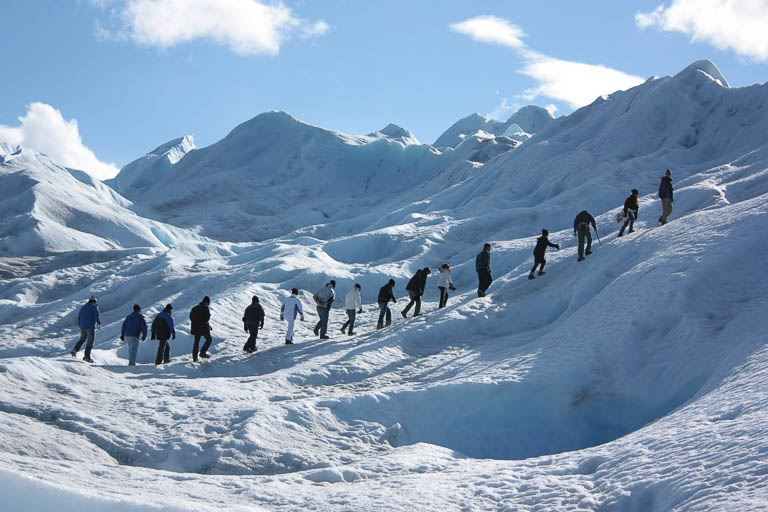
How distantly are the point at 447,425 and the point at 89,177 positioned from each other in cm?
6425

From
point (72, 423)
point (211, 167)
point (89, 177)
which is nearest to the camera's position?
point (72, 423)

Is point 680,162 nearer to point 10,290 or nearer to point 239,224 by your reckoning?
point 10,290

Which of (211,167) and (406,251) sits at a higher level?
(211,167)

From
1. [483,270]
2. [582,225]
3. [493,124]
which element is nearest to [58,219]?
[483,270]

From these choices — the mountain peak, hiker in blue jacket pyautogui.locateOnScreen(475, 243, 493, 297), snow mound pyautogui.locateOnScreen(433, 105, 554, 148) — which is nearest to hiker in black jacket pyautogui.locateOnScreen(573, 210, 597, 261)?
hiker in blue jacket pyautogui.locateOnScreen(475, 243, 493, 297)

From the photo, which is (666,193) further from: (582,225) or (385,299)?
(385,299)

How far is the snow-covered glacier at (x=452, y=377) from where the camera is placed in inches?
288

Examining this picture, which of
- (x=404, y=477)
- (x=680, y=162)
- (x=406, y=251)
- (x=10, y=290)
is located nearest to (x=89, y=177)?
(x=10, y=290)

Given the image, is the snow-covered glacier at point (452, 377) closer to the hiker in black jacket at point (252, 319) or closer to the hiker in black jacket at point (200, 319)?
the hiker in black jacket at point (252, 319)

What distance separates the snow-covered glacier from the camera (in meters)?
7.30

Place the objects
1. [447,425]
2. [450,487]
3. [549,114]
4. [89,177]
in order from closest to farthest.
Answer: [450,487]
[447,425]
[89,177]
[549,114]

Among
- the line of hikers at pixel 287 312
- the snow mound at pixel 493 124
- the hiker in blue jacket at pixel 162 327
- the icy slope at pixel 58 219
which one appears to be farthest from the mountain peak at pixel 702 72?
the snow mound at pixel 493 124

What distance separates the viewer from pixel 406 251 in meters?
31.4

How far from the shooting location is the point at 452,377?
13828 millimetres
